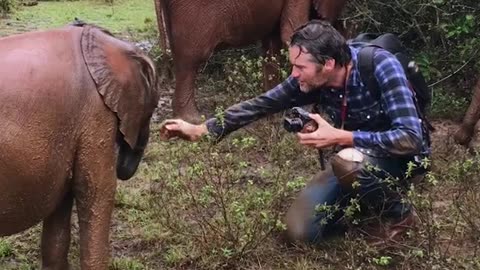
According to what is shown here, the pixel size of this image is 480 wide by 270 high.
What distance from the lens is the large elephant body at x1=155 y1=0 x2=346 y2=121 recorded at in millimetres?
5496

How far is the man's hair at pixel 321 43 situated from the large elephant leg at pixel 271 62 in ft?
6.25

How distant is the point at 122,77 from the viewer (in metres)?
3.03

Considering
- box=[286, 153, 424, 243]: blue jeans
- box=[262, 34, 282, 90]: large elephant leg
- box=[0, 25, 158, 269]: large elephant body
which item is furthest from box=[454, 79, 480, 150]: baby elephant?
box=[0, 25, 158, 269]: large elephant body

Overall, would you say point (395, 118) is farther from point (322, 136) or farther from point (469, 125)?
point (469, 125)

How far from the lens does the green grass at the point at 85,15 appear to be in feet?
34.6

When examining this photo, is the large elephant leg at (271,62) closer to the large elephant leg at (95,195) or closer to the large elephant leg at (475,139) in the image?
the large elephant leg at (475,139)

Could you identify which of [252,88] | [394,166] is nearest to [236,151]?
[252,88]

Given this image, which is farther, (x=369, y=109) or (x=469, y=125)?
(x=469, y=125)

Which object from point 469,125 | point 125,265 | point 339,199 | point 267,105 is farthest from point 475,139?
point 125,265

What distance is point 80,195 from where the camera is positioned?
308 cm

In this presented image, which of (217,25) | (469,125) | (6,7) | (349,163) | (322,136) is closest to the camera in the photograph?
(322,136)

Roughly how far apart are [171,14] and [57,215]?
2442mm

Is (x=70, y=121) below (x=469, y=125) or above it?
above

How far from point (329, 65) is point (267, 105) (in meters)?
0.50
